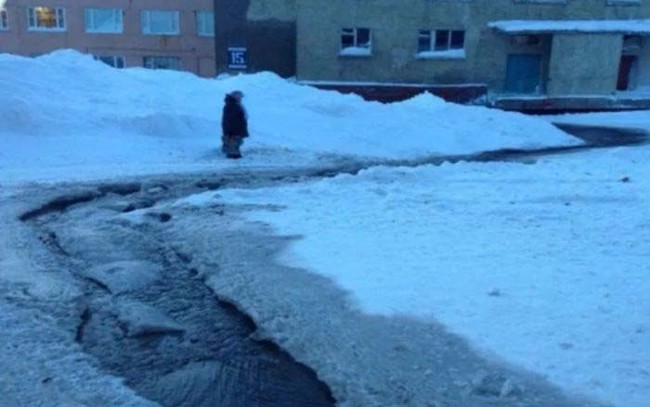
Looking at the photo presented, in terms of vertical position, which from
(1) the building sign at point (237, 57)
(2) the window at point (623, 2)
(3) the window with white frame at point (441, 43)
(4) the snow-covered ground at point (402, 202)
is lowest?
(4) the snow-covered ground at point (402, 202)

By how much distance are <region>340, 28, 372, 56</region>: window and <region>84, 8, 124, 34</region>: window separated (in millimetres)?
19397

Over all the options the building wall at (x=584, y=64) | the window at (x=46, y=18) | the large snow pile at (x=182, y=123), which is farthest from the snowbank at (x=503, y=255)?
the window at (x=46, y=18)

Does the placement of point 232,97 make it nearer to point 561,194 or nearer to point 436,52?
point 561,194

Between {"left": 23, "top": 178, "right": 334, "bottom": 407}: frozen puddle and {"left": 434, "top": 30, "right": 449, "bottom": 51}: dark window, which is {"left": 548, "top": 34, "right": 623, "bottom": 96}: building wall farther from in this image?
{"left": 23, "top": 178, "right": 334, "bottom": 407}: frozen puddle

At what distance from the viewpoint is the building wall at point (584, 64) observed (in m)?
30.0

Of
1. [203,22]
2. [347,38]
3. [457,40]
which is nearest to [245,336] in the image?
[347,38]

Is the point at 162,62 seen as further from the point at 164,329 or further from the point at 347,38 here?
the point at 164,329

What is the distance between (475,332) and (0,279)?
4207 millimetres

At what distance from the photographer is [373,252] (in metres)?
7.21

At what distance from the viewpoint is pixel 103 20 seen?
1741 inches

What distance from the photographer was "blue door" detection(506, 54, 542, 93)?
31589 mm

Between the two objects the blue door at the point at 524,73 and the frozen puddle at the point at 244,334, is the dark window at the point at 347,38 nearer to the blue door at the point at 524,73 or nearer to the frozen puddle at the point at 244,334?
the blue door at the point at 524,73

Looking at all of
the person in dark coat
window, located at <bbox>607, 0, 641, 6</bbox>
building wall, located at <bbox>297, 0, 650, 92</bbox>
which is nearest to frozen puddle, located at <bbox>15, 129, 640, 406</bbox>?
the person in dark coat

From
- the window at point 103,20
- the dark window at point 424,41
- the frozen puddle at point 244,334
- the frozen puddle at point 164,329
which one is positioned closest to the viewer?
the frozen puddle at point 244,334
